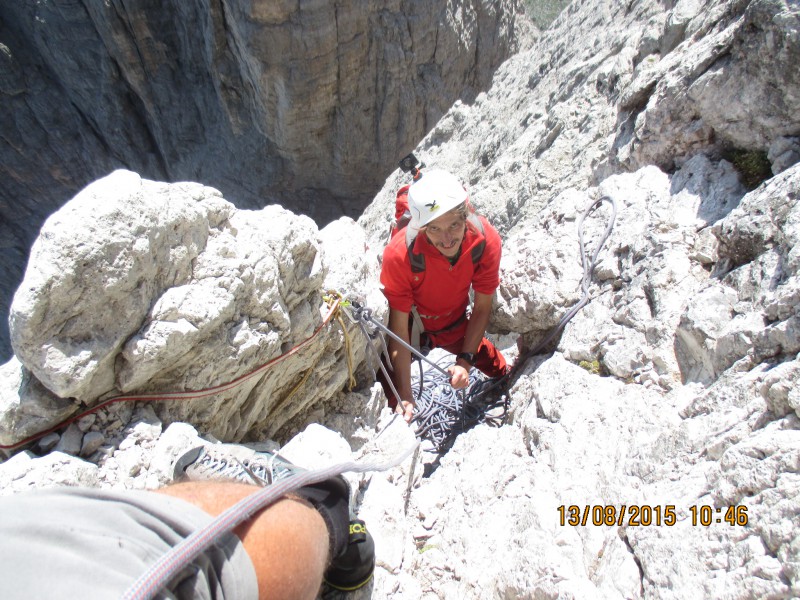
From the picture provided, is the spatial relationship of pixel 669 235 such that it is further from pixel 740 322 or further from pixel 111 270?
pixel 111 270

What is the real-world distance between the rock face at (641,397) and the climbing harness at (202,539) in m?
0.90

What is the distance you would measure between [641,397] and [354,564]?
1.47 m

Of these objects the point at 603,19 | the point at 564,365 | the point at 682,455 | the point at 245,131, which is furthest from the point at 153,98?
the point at 682,455

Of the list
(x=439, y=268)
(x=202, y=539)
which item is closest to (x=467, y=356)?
(x=439, y=268)

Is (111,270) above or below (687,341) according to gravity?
above

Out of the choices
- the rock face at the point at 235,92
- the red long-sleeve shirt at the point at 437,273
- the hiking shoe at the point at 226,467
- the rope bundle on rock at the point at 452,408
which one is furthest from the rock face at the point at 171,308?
the rock face at the point at 235,92

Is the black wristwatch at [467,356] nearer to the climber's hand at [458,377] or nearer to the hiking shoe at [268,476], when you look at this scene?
the climber's hand at [458,377]

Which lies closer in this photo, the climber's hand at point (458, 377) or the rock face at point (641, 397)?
the rock face at point (641, 397)

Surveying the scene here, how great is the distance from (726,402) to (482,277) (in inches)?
71.1

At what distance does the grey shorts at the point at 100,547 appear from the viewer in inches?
38.9

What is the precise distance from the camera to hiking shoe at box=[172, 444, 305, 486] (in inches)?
78.8

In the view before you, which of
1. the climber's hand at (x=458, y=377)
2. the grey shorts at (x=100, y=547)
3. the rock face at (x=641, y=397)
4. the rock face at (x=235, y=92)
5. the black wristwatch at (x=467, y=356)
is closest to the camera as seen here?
the grey shorts at (x=100, y=547)

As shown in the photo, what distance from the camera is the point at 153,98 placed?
45.5 ft

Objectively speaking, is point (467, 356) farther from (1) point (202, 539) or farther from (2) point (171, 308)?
(1) point (202, 539)
